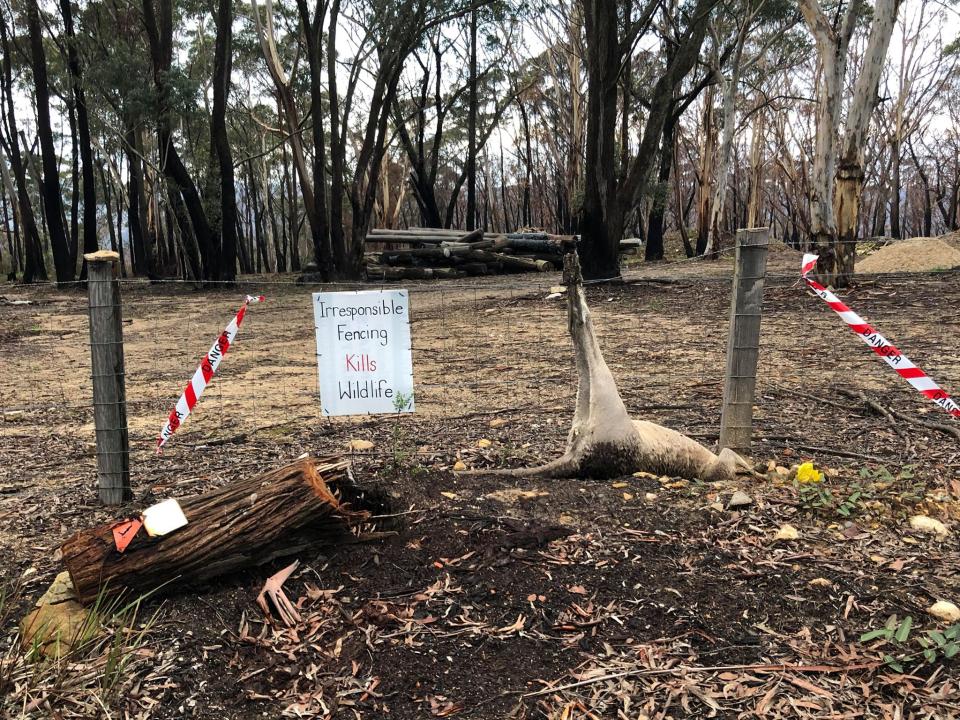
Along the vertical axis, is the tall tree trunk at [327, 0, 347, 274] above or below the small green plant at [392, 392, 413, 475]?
above

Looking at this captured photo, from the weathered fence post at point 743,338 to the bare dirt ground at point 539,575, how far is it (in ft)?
1.15

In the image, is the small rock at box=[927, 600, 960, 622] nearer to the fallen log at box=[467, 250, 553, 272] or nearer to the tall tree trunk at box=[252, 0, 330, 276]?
the tall tree trunk at box=[252, 0, 330, 276]

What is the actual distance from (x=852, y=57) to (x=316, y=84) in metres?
23.8

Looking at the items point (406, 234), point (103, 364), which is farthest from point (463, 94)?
point (103, 364)

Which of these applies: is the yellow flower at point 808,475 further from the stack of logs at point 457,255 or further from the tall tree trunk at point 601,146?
the stack of logs at point 457,255

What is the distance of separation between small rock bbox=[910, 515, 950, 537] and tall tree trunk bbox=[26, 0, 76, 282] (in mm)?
21317

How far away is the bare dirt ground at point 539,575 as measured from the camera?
2234 mm

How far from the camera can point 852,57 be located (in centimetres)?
2953

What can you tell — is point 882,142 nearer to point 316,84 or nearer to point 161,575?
point 316,84

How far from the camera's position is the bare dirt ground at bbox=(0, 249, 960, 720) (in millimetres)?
2234

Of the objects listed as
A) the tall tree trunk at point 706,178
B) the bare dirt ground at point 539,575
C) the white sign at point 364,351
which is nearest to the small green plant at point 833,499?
the bare dirt ground at point 539,575

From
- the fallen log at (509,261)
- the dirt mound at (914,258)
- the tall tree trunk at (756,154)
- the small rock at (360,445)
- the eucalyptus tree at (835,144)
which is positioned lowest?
the small rock at (360,445)

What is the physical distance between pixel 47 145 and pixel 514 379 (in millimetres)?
19290

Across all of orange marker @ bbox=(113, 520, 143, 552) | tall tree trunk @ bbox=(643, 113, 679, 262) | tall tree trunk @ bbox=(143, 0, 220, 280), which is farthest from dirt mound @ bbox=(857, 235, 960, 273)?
orange marker @ bbox=(113, 520, 143, 552)
